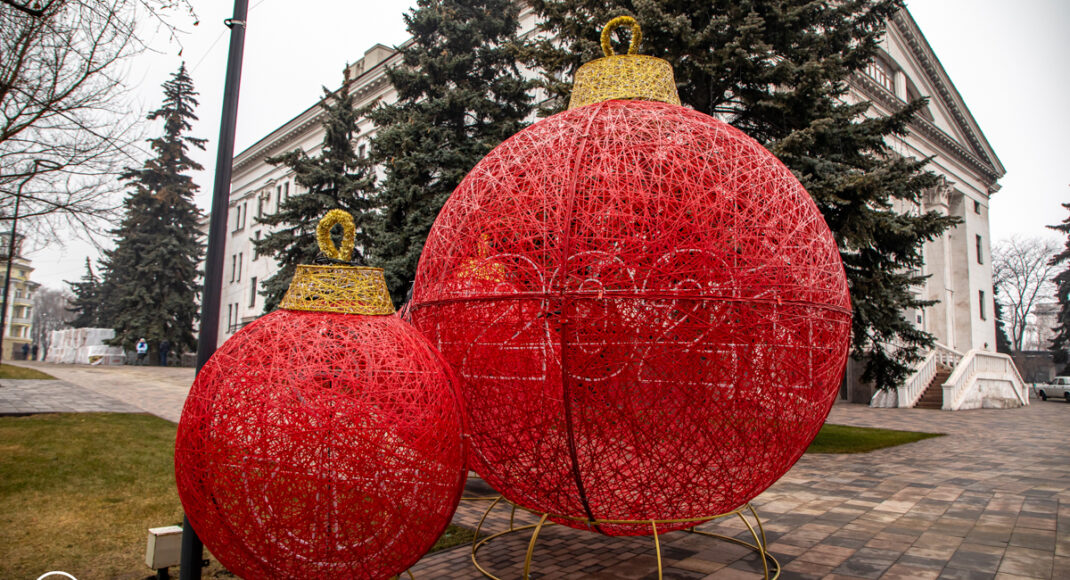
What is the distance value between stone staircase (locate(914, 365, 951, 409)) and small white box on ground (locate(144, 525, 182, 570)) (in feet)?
74.9

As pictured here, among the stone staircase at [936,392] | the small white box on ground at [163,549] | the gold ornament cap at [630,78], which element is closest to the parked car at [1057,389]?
the stone staircase at [936,392]

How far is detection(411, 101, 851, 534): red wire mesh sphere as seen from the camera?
3273mm

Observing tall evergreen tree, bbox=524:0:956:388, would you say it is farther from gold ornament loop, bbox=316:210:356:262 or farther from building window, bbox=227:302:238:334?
building window, bbox=227:302:238:334

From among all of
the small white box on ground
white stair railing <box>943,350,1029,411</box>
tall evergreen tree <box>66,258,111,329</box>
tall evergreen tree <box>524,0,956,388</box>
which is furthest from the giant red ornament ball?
tall evergreen tree <box>66,258,111,329</box>

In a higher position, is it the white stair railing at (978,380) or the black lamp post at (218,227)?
the black lamp post at (218,227)

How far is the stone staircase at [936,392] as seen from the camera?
20703 millimetres

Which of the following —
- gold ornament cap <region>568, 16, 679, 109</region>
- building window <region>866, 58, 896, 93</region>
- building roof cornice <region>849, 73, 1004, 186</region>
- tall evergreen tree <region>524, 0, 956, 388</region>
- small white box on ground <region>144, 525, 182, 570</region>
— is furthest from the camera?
building window <region>866, 58, 896, 93</region>

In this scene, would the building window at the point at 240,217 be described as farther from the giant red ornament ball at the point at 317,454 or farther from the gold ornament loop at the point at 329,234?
the giant red ornament ball at the point at 317,454

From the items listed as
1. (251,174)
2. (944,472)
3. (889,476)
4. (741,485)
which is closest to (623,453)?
(741,485)

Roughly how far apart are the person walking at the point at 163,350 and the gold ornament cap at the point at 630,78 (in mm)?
31944

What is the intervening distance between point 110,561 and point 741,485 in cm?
437

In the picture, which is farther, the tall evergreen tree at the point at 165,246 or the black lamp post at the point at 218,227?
the tall evergreen tree at the point at 165,246

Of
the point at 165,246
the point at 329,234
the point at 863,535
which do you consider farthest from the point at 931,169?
the point at 165,246

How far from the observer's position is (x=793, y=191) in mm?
3779
